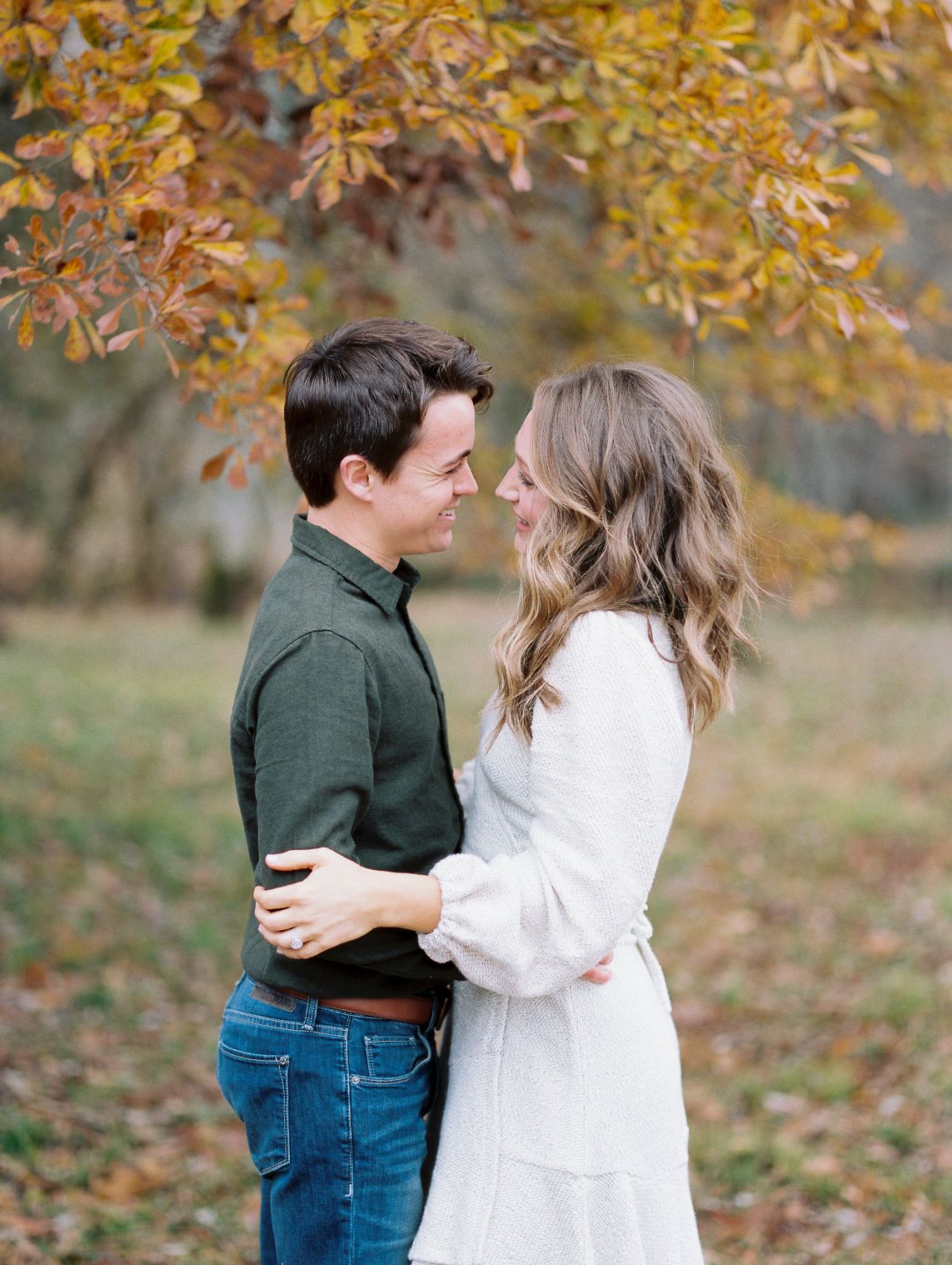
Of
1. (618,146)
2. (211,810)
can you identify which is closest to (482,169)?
(618,146)

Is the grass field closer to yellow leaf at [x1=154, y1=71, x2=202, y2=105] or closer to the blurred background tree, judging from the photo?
the blurred background tree

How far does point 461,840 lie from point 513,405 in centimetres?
1072

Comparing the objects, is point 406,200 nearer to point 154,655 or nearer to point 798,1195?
point 798,1195

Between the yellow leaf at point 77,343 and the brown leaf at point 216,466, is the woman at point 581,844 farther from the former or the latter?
the yellow leaf at point 77,343

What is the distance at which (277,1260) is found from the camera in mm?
2031

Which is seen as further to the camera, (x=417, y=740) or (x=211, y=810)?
(x=211, y=810)

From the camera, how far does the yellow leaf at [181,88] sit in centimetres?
224

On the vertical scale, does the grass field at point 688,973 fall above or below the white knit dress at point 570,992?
below

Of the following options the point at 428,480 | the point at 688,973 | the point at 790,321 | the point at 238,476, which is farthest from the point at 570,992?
the point at 688,973

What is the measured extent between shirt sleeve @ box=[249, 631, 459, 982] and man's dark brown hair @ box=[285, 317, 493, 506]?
0.33 meters

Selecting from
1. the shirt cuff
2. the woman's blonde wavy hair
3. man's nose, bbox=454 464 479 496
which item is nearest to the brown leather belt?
the shirt cuff

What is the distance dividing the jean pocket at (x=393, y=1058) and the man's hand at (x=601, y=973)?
0.99 ft

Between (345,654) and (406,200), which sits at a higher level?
(406,200)

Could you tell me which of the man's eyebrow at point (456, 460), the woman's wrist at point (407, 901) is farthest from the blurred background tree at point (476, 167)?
the woman's wrist at point (407, 901)
